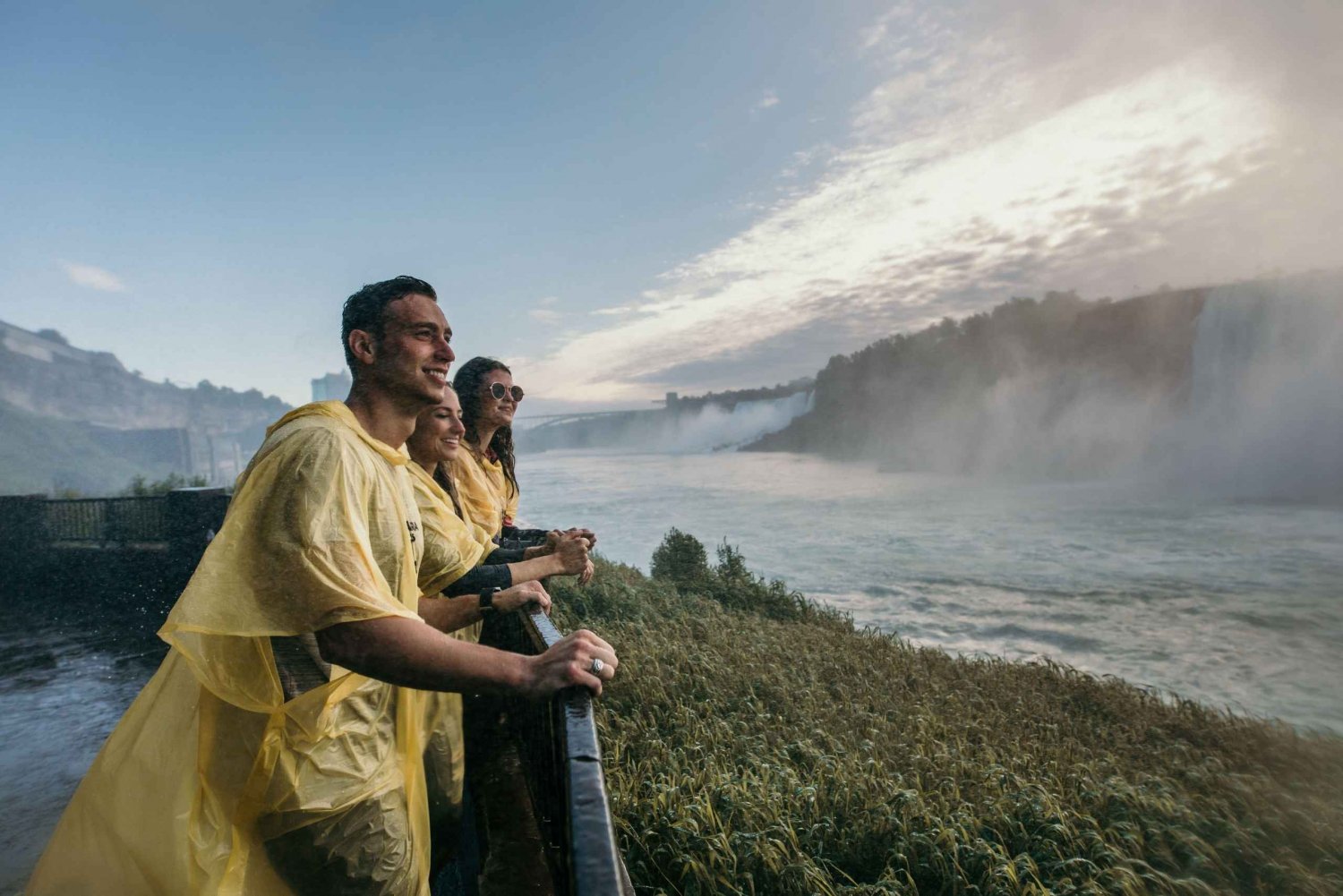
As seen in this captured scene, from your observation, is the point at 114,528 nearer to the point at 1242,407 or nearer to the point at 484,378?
the point at 484,378

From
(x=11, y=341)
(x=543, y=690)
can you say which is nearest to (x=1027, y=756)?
(x=543, y=690)

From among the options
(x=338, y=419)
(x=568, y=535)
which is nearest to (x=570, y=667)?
(x=338, y=419)

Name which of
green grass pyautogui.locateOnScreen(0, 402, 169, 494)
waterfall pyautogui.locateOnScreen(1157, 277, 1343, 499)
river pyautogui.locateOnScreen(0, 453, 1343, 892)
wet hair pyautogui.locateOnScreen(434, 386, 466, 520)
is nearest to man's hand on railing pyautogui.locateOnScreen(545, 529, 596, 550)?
wet hair pyautogui.locateOnScreen(434, 386, 466, 520)

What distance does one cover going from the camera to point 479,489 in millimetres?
4664

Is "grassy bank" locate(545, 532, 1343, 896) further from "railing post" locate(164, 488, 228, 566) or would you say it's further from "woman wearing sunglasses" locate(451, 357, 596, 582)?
"railing post" locate(164, 488, 228, 566)

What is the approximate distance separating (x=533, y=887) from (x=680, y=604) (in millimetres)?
9880

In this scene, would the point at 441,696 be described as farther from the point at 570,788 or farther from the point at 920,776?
the point at 920,776

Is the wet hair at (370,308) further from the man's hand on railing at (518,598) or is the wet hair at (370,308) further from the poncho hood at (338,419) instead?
the man's hand on railing at (518,598)

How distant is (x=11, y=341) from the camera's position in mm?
117562

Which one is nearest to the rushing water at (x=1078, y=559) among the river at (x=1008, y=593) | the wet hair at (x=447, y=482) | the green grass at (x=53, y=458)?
the river at (x=1008, y=593)

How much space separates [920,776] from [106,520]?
13.4m

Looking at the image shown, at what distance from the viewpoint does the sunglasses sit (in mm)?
4789

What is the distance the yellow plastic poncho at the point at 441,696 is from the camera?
8.41 ft

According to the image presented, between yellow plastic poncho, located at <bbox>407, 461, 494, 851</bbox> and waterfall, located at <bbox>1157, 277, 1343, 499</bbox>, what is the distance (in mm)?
68765
